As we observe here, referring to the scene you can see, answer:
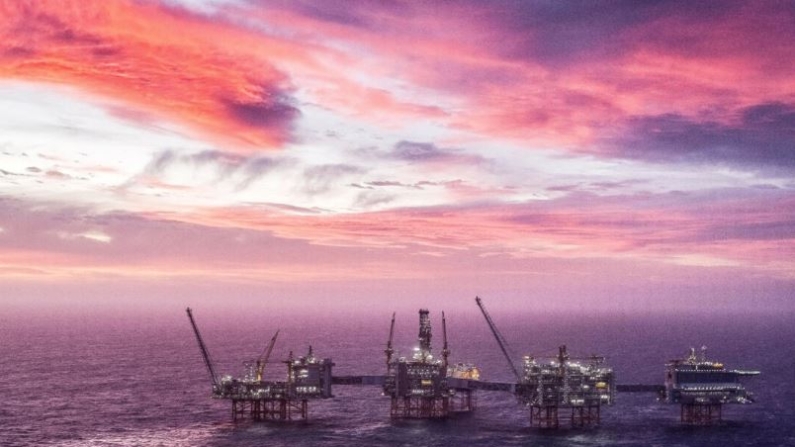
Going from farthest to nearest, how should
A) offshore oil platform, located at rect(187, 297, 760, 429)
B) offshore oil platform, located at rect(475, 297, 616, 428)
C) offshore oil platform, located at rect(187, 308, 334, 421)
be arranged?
offshore oil platform, located at rect(187, 308, 334, 421) < offshore oil platform, located at rect(187, 297, 760, 429) < offshore oil platform, located at rect(475, 297, 616, 428)

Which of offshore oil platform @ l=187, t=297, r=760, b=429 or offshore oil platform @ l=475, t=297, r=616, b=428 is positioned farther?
offshore oil platform @ l=187, t=297, r=760, b=429

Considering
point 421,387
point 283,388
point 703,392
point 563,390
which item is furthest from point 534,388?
point 283,388

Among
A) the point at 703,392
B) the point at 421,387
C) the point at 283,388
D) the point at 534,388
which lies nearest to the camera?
the point at 534,388

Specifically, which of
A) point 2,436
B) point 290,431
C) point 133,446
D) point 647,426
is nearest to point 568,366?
point 647,426

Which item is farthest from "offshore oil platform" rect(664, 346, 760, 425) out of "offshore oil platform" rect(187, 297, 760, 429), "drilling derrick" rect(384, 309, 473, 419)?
"drilling derrick" rect(384, 309, 473, 419)

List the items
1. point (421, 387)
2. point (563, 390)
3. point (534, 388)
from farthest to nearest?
point (421, 387)
point (534, 388)
point (563, 390)

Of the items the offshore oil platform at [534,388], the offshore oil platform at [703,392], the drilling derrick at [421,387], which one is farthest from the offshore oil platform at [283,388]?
the offshore oil platform at [703,392]

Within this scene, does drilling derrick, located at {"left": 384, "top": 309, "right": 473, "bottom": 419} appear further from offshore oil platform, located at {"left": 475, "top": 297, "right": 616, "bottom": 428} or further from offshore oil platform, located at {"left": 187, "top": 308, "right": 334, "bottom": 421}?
offshore oil platform, located at {"left": 475, "top": 297, "right": 616, "bottom": 428}

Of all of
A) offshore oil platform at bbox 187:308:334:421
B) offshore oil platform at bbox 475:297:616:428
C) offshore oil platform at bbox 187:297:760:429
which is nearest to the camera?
offshore oil platform at bbox 475:297:616:428

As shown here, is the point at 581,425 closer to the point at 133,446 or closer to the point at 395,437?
the point at 395,437

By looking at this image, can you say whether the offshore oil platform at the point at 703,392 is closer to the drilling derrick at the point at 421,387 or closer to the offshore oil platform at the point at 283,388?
the drilling derrick at the point at 421,387

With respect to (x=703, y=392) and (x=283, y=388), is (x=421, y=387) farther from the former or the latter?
(x=703, y=392)
